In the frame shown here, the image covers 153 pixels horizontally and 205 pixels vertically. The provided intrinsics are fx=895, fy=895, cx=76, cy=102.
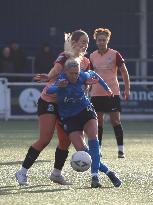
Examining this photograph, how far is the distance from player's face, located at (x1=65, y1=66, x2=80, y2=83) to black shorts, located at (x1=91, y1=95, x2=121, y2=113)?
3.65m

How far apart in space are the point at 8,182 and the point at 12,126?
35.1ft

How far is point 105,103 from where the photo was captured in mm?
13195

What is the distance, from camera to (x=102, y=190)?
9.38 metres

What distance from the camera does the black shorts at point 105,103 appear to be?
43.3 ft

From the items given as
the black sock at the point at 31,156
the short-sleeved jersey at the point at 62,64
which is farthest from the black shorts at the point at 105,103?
the black sock at the point at 31,156

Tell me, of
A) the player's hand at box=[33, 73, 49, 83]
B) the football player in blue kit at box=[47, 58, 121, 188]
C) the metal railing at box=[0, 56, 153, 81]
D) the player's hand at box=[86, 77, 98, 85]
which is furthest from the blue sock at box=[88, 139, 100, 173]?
the metal railing at box=[0, 56, 153, 81]

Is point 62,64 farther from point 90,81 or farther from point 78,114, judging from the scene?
point 78,114

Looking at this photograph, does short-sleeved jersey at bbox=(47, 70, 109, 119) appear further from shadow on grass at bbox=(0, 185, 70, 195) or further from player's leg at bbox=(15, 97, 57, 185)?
shadow on grass at bbox=(0, 185, 70, 195)

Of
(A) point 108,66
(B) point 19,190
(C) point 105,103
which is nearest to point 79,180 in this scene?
(B) point 19,190

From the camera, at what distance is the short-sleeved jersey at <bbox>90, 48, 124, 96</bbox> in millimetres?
13062

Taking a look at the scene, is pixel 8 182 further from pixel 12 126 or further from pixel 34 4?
pixel 34 4

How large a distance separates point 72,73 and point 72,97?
0.87ft

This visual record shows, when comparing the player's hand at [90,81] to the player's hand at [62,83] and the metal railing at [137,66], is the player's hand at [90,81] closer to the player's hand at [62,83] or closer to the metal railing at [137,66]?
the player's hand at [62,83]

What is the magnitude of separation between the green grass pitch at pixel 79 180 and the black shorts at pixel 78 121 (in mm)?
635
